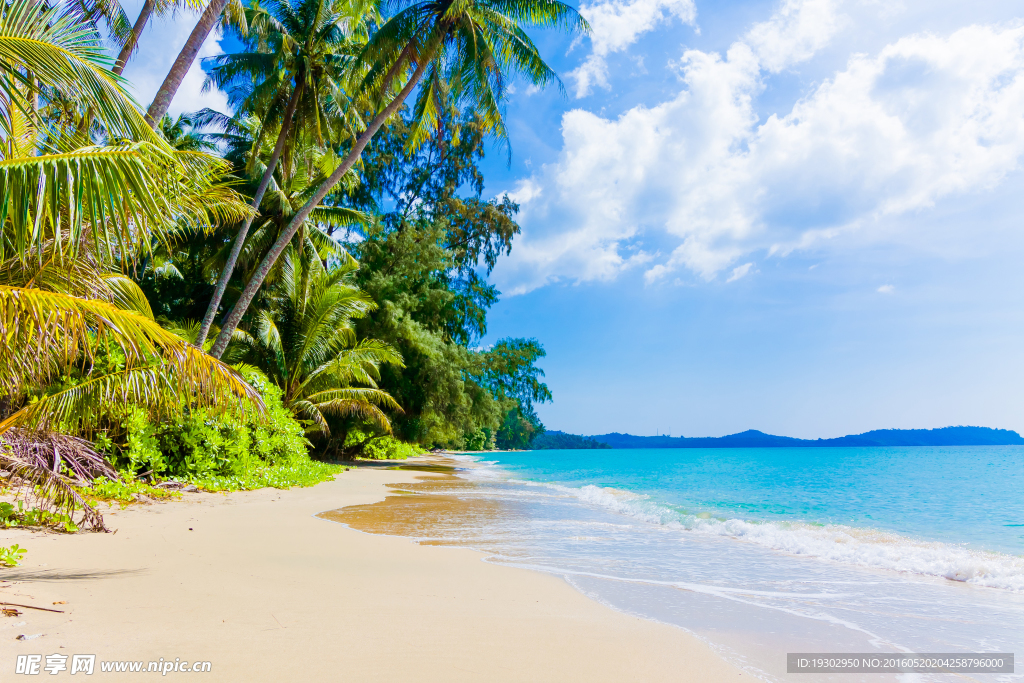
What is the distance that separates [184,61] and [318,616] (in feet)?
A: 27.7

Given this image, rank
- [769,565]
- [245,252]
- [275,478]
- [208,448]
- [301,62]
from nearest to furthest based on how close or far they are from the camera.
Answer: [769,565] < [208,448] < [275,478] < [301,62] < [245,252]

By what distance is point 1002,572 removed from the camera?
5723 millimetres

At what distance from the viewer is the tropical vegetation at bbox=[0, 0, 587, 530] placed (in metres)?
3.61

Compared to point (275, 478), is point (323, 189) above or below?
above

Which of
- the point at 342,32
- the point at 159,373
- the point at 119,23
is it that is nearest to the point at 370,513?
the point at 159,373

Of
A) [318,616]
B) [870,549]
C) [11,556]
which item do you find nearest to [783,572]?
[870,549]

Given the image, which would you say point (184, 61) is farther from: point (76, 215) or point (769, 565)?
point (769, 565)

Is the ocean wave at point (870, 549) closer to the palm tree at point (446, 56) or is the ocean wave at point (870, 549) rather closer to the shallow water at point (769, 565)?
the shallow water at point (769, 565)

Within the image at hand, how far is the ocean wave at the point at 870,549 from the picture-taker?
579 centimetres

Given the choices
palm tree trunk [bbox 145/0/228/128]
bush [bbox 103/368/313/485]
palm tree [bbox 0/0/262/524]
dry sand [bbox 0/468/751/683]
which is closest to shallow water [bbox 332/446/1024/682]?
dry sand [bbox 0/468/751/683]

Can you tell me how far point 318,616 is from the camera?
3.32 meters

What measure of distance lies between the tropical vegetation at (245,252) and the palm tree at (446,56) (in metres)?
0.05

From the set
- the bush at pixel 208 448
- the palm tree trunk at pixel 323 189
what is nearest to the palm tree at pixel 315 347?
the bush at pixel 208 448

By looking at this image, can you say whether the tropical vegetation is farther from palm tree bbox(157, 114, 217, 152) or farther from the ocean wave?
the ocean wave
